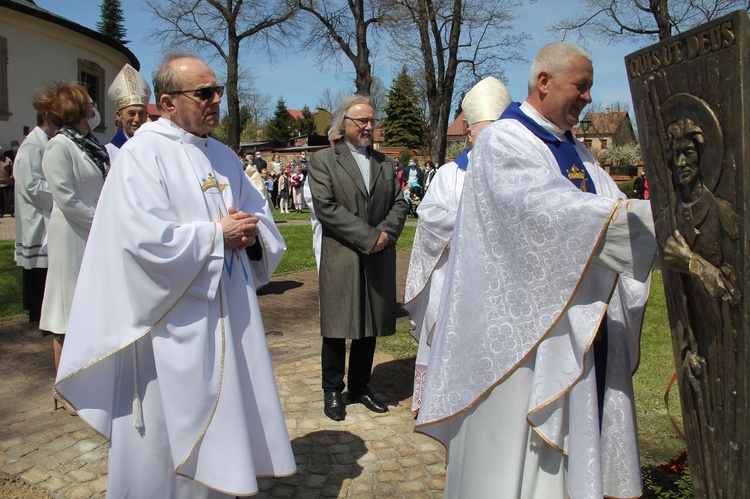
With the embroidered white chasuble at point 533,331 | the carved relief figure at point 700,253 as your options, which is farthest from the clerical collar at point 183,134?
the carved relief figure at point 700,253

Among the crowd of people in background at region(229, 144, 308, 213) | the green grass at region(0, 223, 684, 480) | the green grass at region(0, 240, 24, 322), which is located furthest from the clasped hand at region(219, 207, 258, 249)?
the crowd of people in background at region(229, 144, 308, 213)

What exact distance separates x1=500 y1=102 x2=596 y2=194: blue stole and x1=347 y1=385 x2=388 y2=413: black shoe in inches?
92.5

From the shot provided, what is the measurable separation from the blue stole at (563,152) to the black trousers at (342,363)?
2.22m

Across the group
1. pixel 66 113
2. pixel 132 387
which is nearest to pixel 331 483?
pixel 132 387

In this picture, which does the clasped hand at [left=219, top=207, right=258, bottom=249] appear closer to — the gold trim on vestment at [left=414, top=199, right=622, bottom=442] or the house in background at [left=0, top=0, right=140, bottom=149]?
the gold trim on vestment at [left=414, top=199, right=622, bottom=442]

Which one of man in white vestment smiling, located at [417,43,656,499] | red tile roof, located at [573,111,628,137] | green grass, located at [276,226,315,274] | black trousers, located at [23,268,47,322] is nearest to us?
man in white vestment smiling, located at [417,43,656,499]

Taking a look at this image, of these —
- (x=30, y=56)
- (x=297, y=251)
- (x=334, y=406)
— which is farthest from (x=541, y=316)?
(x=30, y=56)

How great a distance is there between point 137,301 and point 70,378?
44 cm

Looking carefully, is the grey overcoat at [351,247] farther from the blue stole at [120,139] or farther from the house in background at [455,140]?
the house in background at [455,140]

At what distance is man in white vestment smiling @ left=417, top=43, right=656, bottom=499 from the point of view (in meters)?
2.25

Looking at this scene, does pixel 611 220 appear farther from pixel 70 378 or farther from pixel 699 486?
pixel 70 378

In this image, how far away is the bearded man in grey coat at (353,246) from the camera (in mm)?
4293

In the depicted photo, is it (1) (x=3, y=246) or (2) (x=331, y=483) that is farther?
(1) (x=3, y=246)

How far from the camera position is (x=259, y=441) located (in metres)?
2.81
